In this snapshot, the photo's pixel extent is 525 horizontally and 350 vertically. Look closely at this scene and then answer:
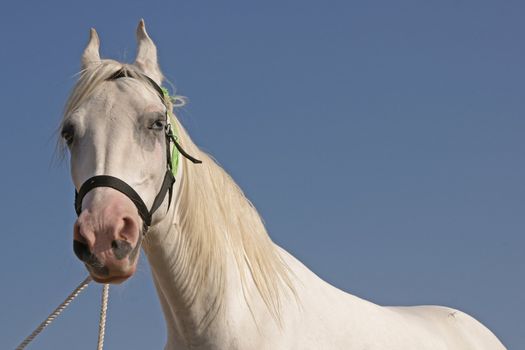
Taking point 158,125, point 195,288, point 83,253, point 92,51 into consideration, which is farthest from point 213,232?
point 92,51

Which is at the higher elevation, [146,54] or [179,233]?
[146,54]

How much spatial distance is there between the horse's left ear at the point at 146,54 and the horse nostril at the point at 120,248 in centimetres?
121

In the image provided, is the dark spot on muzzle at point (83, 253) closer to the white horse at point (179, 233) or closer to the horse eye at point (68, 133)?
the white horse at point (179, 233)

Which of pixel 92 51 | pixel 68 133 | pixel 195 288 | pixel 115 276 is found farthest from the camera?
pixel 92 51

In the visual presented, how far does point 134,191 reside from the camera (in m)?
4.69

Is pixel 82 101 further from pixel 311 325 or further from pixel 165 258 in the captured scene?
pixel 311 325

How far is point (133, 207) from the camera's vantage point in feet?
15.2

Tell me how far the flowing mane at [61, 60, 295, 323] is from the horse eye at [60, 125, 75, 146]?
0.42 feet

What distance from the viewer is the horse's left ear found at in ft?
17.8

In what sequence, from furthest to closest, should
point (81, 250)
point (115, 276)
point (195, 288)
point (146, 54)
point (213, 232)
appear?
point (146, 54), point (213, 232), point (195, 288), point (115, 276), point (81, 250)

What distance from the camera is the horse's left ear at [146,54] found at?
5.41m

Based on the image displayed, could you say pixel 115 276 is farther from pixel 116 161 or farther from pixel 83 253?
pixel 116 161

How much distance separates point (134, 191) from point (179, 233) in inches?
23.6

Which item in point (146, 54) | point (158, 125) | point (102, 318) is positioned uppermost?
point (146, 54)
